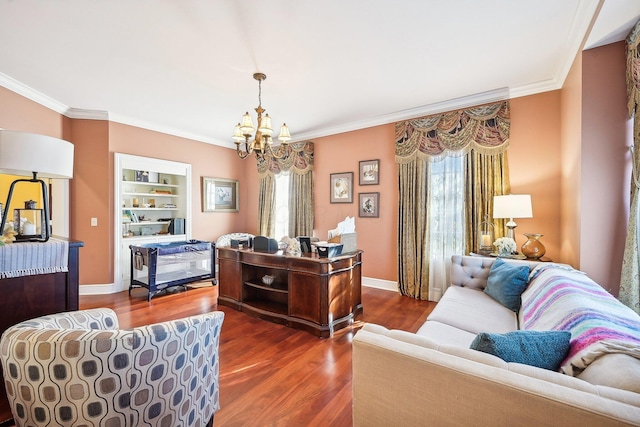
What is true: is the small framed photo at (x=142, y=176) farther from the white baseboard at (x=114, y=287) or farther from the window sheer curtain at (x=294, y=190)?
the window sheer curtain at (x=294, y=190)

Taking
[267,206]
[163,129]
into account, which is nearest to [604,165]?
[267,206]

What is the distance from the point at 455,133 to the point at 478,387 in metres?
3.56

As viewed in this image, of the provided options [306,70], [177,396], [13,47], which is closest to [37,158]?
[177,396]

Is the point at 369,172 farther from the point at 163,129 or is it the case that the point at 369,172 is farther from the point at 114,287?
the point at 114,287

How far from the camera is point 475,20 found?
2162 millimetres

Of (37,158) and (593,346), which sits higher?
(37,158)

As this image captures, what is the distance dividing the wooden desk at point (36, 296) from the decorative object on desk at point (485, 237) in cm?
391

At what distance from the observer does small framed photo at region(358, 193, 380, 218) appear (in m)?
4.50

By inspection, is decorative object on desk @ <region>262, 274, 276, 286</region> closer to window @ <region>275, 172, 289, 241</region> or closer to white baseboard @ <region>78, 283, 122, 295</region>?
window @ <region>275, 172, 289, 241</region>

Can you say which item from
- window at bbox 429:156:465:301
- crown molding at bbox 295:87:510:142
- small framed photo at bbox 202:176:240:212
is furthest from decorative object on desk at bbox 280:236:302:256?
small framed photo at bbox 202:176:240:212

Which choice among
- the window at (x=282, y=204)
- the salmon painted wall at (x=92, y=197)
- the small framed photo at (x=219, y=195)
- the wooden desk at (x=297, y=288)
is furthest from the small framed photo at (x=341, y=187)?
the salmon painted wall at (x=92, y=197)

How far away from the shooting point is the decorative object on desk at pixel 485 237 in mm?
3318

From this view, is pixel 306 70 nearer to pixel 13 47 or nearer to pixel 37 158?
pixel 37 158

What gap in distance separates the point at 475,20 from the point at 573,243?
7.36 feet
